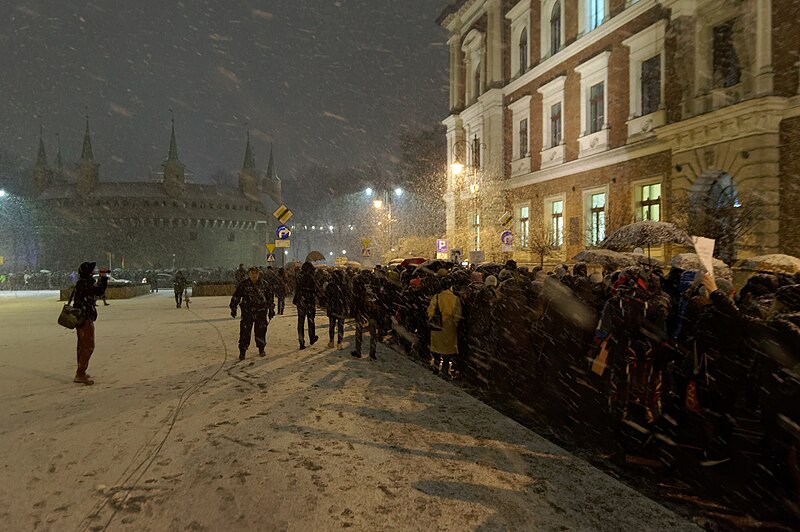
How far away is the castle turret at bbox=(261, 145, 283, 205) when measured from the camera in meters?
110

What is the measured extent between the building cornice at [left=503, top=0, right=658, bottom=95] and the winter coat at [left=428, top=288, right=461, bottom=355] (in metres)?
18.1

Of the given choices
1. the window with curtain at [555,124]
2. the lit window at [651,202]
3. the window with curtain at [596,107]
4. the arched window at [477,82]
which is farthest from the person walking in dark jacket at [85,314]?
the arched window at [477,82]

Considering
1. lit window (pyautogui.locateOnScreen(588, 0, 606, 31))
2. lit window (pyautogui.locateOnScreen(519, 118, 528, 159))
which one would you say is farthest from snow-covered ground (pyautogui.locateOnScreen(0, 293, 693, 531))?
lit window (pyautogui.locateOnScreen(519, 118, 528, 159))

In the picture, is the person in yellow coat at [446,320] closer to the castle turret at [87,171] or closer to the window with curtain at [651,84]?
the window with curtain at [651,84]

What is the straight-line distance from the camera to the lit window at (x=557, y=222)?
26.4m

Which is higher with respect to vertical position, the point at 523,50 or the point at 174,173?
the point at 174,173

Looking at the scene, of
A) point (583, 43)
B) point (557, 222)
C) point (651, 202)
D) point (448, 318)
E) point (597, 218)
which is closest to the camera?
point (448, 318)

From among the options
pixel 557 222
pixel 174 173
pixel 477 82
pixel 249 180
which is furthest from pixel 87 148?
pixel 557 222

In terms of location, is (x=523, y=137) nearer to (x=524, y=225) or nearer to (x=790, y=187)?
(x=524, y=225)

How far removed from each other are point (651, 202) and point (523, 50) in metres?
14.0

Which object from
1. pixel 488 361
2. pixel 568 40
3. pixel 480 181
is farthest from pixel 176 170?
pixel 488 361

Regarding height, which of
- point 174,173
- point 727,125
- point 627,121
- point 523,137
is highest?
point 174,173

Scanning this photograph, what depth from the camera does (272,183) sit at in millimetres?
110125

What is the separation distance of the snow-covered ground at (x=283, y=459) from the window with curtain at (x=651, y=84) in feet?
57.0
